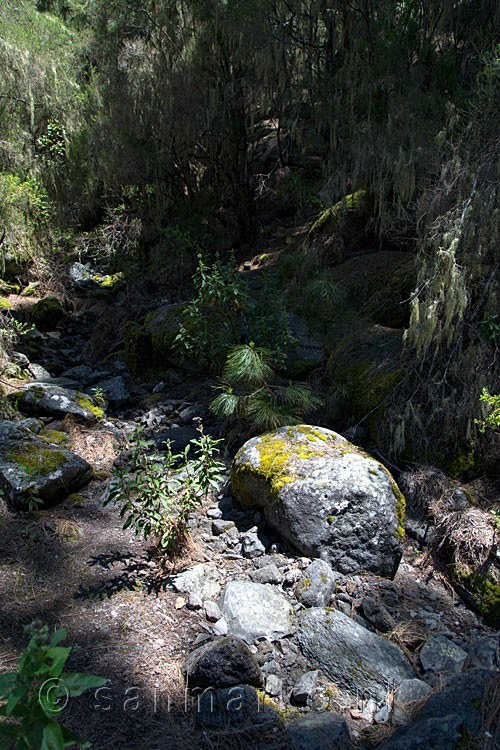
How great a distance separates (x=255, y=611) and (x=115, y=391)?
155 inches

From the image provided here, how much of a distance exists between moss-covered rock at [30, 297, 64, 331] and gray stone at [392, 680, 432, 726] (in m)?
→ 7.61

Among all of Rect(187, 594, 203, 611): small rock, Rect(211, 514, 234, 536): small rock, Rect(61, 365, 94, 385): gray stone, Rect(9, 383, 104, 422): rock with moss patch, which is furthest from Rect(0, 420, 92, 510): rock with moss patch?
Rect(61, 365, 94, 385): gray stone

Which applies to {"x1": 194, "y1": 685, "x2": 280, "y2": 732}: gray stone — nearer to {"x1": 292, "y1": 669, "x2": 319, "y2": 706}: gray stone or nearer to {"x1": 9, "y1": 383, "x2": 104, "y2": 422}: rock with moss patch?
{"x1": 292, "y1": 669, "x2": 319, "y2": 706}: gray stone

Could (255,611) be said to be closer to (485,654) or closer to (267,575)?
(267,575)

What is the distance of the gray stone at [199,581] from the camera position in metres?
3.12

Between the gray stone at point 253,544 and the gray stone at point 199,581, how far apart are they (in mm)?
261

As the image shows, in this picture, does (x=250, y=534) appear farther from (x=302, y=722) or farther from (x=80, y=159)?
(x=80, y=159)

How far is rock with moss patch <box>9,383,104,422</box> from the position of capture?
5445 mm

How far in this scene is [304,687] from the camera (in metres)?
2.47

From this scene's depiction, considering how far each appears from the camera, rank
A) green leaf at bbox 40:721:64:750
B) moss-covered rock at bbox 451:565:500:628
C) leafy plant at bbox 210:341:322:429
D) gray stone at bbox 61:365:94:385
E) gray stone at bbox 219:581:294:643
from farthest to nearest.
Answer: gray stone at bbox 61:365:94:385 → leafy plant at bbox 210:341:322:429 → moss-covered rock at bbox 451:565:500:628 → gray stone at bbox 219:581:294:643 → green leaf at bbox 40:721:64:750

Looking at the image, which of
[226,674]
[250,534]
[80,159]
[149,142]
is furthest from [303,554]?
[80,159]

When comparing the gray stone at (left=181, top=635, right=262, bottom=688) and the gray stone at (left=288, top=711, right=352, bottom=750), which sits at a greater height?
the gray stone at (left=181, top=635, right=262, bottom=688)

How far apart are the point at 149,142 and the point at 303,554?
25.4ft

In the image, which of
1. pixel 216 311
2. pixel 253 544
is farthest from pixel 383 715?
pixel 216 311
